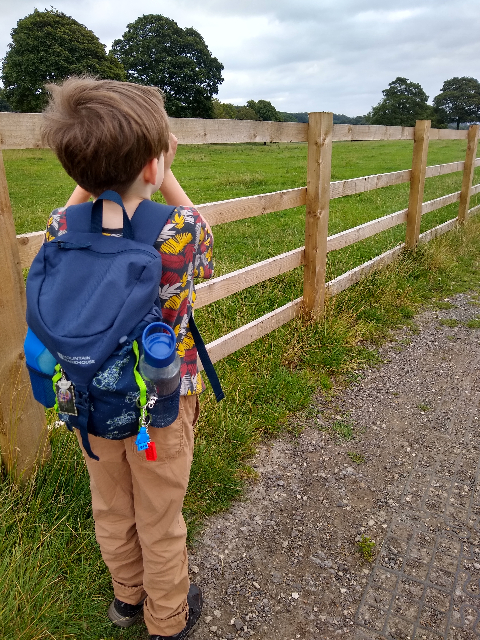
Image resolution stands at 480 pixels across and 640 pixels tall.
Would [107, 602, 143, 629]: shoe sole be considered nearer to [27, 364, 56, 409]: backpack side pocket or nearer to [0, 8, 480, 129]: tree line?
[27, 364, 56, 409]: backpack side pocket

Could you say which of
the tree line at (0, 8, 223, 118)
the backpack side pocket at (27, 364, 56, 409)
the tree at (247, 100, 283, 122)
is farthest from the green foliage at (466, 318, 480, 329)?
the tree at (247, 100, 283, 122)

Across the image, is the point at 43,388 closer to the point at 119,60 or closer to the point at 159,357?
the point at 159,357

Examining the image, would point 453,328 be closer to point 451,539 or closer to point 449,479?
point 449,479

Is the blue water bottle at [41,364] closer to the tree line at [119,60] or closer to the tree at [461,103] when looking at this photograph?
the tree line at [119,60]

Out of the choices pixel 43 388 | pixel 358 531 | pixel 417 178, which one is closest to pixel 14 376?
pixel 43 388

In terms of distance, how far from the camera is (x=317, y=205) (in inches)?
167

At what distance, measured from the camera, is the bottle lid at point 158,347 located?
51.1 inches

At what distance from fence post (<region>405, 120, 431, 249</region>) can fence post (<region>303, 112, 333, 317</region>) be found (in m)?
2.63

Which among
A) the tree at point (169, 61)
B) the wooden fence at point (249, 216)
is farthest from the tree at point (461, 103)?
the wooden fence at point (249, 216)

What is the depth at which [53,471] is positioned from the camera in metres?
2.50

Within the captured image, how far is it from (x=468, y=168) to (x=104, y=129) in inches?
343

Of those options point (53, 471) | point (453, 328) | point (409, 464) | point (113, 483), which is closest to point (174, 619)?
point (113, 483)

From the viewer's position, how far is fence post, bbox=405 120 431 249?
6.40 m

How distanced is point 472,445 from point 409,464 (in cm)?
52
